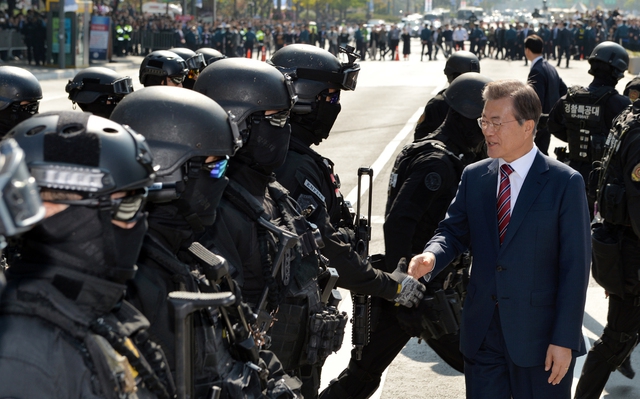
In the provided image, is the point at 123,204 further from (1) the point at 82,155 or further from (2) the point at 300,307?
(2) the point at 300,307

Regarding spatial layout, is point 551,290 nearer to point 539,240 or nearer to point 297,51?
point 539,240

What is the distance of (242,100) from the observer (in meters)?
4.54

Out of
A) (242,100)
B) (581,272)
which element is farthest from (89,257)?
(581,272)

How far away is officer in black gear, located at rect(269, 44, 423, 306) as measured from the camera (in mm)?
4895

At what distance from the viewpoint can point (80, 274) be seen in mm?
2504

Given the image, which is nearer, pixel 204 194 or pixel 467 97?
pixel 204 194

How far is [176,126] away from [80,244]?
3.70 feet

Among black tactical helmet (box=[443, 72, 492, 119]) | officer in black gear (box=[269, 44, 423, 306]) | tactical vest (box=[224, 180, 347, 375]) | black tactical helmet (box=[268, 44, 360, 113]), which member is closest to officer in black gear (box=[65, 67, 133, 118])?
officer in black gear (box=[269, 44, 423, 306])

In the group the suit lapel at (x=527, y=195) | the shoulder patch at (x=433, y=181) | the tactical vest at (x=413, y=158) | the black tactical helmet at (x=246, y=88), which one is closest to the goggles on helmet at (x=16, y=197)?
the black tactical helmet at (x=246, y=88)

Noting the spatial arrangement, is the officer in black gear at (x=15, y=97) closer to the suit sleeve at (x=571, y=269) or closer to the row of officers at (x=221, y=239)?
the row of officers at (x=221, y=239)

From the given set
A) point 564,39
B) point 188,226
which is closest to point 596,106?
point 188,226

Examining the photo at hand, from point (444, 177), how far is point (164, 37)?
131ft

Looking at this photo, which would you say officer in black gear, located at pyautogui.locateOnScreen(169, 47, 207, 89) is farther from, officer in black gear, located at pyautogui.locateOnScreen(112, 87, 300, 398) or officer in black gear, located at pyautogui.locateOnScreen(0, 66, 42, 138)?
officer in black gear, located at pyautogui.locateOnScreen(112, 87, 300, 398)

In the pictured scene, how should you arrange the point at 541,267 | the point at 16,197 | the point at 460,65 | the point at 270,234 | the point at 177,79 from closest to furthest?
the point at 16,197
the point at 270,234
the point at 541,267
the point at 177,79
the point at 460,65
